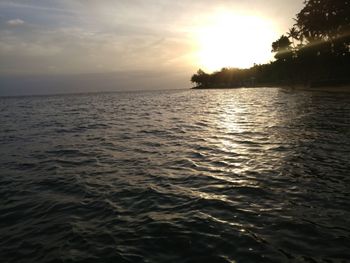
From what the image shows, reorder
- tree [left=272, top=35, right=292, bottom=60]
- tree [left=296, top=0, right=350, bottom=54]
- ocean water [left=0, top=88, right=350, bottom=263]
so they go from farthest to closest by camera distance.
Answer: tree [left=272, top=35, right=292, bottom=60] < tree [left=296, top=0, right=350, bottom=54] < ocean water [left=0, top=88, right=350, bottom=263]

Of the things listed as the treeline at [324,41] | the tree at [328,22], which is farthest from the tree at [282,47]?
the tree at [328,22]

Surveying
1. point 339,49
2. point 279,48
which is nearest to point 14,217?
point 339,49

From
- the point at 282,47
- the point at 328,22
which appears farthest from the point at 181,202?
the point at 282,47

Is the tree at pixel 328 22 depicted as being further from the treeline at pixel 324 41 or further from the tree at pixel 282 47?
the tree at pixel 282 47

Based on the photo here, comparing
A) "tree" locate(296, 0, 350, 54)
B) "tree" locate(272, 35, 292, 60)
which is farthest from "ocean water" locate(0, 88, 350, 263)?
"tree" locate(272, 35, 292, 60)

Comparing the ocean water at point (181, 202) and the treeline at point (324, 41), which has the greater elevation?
the treeline at point (324, 41)

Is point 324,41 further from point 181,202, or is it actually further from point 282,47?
point 181,202

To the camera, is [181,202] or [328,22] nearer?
[181,202]

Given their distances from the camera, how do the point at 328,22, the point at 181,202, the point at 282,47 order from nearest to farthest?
the point at 181,202, the point at 328,22, the point at 282,47

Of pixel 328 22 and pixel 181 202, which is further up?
pixel 328 22

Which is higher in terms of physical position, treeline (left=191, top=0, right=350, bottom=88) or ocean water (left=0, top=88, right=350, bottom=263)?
treeline (left=191, top=0, right=350, bottom=88)

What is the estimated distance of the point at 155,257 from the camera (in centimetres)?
673

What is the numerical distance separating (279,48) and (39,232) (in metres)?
114

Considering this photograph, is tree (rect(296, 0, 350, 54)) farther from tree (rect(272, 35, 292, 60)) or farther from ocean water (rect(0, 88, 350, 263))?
ocean water (rect(0, 88, 350, 263))
